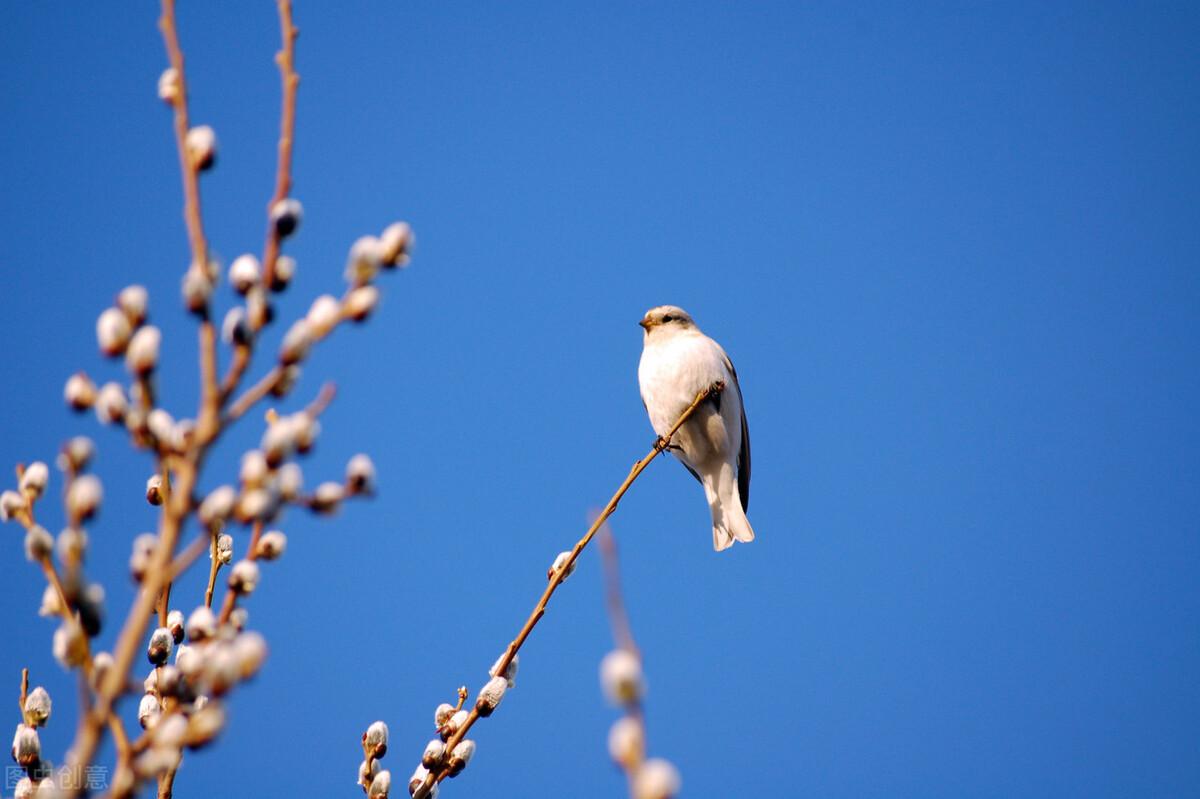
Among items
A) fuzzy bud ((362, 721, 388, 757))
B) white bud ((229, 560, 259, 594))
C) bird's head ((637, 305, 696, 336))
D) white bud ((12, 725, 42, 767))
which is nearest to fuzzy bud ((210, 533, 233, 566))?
fuzzy bud ((362, 721, 388, 757))

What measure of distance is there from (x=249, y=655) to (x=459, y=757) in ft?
4.66

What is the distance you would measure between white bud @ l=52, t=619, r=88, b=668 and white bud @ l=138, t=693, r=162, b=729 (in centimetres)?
104

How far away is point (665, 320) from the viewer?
777cm

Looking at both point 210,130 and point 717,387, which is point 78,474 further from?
point 717,387

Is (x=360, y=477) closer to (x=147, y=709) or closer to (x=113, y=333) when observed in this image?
(x=113, y=333)

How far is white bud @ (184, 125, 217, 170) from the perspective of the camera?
1.51 m

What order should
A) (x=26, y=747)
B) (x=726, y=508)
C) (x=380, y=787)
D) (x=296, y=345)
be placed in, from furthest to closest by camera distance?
1. (x=726, y=508)
2. (x=380, y=787)
3. (x=26, y=747)
4. (x=296, y=345)

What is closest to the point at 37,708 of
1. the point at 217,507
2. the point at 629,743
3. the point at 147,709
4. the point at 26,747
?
the point at 26,747

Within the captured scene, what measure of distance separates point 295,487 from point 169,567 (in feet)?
0.63

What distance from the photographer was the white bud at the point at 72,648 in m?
1.34

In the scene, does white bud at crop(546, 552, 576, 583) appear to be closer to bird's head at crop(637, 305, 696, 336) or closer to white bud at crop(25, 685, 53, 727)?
white bud at crop(25, 685, 53, 727)

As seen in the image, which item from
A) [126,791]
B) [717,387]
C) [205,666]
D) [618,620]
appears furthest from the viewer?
[717,387]

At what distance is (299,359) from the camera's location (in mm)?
1438

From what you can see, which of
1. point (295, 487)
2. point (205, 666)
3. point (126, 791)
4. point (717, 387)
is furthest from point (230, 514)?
point (717, 387)
